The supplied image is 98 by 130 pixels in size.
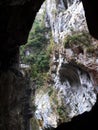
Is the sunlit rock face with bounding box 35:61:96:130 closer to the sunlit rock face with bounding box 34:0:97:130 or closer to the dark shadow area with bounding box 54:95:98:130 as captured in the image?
the sunlit rock face with bounding box 34:0:97:130

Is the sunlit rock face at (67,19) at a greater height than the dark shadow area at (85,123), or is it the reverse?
the sunlit rock face at (67,19)

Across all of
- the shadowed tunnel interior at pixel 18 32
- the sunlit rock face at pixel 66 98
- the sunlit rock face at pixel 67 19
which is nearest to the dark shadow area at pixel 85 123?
the shadowed tunnel interior at pixel 18 32

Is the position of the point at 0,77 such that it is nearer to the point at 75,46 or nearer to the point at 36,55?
the point at 75,46

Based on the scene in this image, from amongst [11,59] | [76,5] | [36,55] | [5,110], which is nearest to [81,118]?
[5,110]

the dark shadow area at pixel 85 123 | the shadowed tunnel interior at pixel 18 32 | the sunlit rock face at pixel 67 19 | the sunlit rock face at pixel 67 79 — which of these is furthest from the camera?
the sunlit rock face at pixel 67 19

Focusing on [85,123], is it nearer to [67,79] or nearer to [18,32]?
[18,32]

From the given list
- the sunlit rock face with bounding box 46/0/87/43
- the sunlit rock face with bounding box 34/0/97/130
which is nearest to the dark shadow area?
the sunlit rock face with bounding box 34/0/97/130

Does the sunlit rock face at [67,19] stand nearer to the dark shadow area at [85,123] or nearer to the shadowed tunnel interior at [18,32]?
the shadowed tunnel interior at [18,32]

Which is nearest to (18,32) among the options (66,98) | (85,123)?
(85,123)
